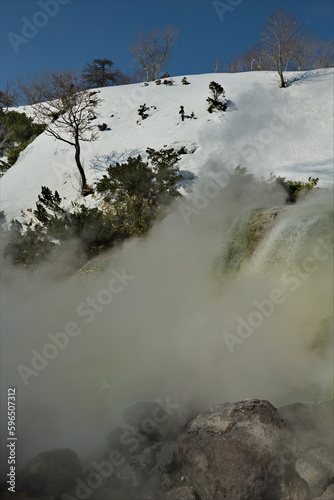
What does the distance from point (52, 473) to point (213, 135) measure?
1791 centimetres

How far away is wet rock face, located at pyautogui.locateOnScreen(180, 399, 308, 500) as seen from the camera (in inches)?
125

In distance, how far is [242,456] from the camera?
3338mm

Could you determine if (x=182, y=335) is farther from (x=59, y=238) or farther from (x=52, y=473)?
(x=59, y=238)

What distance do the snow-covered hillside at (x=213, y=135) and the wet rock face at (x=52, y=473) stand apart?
43.5ft

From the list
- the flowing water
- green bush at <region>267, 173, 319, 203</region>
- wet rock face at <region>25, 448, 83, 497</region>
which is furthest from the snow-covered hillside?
wet rock face at <region>25, 448, 83, 497</region>

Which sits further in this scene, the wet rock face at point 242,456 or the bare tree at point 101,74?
the bare tree at point 101,74

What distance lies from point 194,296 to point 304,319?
2.80 m

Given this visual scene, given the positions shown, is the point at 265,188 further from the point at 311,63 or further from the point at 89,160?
the point at 311,63

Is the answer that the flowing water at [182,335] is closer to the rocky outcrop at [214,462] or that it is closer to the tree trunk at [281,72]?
the rocky outcrop at [214,462]

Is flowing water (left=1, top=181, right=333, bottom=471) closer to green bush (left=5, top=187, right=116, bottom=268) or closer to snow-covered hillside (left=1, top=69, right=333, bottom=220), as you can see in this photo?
green bush (left=5, top=187, right=116, bottom=268)

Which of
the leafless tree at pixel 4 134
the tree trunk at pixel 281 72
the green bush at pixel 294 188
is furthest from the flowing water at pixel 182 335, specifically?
the tree trunk at pixel 281 72

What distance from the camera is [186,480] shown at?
3.61 m

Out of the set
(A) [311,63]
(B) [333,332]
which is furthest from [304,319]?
(A) [311,63]

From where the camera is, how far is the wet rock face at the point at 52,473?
3.65 metres
